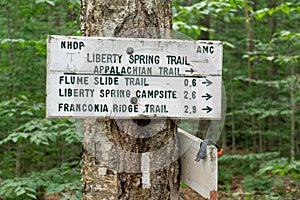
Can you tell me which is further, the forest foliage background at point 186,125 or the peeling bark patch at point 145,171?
the forest foliage background at point 186,125

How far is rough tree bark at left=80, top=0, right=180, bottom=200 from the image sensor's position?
58.4 inches

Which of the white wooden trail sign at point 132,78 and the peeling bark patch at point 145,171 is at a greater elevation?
the white wooden trail sign at point 132,78

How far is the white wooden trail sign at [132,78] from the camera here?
142cm

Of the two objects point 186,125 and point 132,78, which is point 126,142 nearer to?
point 132,78

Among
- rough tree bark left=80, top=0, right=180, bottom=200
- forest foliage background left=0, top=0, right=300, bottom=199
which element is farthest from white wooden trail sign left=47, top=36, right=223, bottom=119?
forest foliage background left=0, top=0, right=300, bottom=199

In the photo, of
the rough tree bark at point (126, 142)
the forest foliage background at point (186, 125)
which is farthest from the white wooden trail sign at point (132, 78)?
the forest foliage background at point (186, 125)

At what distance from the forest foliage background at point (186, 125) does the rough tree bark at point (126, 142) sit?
292 mm

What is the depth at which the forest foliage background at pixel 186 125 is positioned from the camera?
12.6ft

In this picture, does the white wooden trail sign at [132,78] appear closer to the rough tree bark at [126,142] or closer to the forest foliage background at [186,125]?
the rough tree bark at [126,142]

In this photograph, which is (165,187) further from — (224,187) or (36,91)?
(224,187)

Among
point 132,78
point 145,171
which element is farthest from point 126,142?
point 132,78

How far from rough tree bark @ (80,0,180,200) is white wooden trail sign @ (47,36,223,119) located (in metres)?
0.06

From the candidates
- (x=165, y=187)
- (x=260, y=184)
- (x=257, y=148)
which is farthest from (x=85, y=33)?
(x=257, y=148)

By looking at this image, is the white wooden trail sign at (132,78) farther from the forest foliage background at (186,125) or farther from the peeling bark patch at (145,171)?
the forest foliage background at (186,125)
